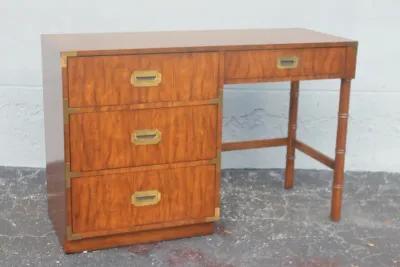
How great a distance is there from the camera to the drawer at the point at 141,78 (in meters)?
2.45

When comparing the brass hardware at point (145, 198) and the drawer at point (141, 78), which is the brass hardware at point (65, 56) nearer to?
the drawer at point (141, 78)

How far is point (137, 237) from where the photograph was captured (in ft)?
9.09

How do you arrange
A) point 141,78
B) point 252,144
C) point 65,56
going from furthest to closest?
point 252,144, point 141,78, point 65,56

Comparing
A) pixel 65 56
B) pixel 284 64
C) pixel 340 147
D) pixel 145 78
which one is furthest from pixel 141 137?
pixel 340 147

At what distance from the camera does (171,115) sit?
264 cm

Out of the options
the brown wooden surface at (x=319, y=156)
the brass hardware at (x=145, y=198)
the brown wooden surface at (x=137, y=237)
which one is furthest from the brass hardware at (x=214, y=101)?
the brown wooden surface at (x=319, y=156)

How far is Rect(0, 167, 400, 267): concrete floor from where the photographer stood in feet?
8.71

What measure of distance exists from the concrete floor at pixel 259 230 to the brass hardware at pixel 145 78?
0.71 meters

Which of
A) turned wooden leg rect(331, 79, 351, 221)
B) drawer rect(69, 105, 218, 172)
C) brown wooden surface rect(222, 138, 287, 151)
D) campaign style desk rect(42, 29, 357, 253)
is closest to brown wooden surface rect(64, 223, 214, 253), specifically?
campaign style desk rect(42, 29, 357, 253)

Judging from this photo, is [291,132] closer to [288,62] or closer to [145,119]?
[288,62]

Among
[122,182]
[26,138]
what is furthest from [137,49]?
[26,138]

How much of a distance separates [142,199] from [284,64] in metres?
0.83

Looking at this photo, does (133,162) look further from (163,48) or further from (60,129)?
(163,48)

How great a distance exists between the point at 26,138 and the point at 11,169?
20 cm
